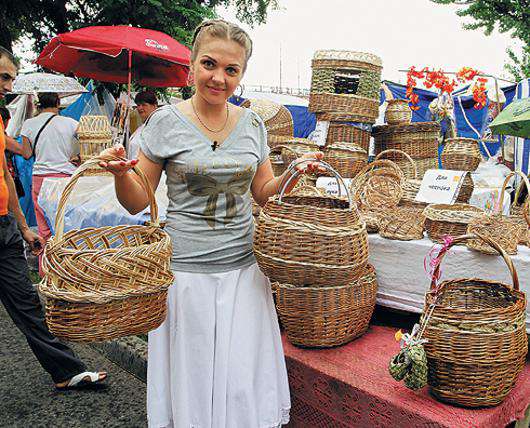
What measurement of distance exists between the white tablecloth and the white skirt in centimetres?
115

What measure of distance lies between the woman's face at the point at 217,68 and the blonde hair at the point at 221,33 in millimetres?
15

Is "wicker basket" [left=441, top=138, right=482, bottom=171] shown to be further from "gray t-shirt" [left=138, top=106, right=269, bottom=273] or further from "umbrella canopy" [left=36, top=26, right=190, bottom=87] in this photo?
"umbrella canopy" [left=36, top=26, right=190, bottom=87]

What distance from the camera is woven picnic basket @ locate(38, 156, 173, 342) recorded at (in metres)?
1.42

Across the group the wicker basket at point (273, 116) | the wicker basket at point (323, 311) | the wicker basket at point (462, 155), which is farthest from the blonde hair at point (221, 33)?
the wicker basket at point (273, 116)

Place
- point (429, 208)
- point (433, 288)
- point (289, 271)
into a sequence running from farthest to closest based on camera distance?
point (429, 208)
point (433, 288)
point (289, 271)

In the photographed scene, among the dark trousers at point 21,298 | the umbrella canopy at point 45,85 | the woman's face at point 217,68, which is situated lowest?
the dark trousers at point 21,298

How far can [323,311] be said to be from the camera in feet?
8.23

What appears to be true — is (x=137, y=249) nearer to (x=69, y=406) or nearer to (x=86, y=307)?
(x=86, y=307)

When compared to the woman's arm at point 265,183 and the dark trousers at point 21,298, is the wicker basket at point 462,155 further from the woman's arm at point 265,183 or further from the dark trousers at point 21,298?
the dark trousers at point 21,298

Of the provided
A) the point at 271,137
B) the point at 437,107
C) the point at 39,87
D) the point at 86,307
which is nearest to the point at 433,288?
the point at 86,307

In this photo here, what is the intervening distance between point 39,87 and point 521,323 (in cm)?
711

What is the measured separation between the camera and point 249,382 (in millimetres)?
1839

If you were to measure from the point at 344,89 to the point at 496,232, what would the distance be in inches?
82.2

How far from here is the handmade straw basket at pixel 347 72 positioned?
4062 mm
